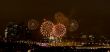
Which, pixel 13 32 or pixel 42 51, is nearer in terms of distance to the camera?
pixel 42 51

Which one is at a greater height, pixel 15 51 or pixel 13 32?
pixel 13 32

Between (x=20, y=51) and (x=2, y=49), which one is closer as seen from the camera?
(x=2, y=49)

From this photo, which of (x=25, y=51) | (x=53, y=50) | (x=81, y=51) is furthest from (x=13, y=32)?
(x=25, y=51)

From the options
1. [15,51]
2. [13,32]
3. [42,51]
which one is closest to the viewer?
[15,51]

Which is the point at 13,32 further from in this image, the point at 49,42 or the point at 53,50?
the point at 53,50

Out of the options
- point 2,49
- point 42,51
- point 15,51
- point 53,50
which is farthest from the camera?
point 53,50

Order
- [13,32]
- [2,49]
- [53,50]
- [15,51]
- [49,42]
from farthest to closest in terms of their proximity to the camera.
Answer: [13,32]
[49,42]
[53,50]
[15,51]
[2,49]

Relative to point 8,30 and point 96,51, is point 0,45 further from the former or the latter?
point 8,30

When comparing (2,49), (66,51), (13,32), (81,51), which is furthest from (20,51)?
(13,32)

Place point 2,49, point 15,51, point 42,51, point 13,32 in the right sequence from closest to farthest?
1. point 2,49
2. point 15,51
3. point 42,51
4. point 13,32
